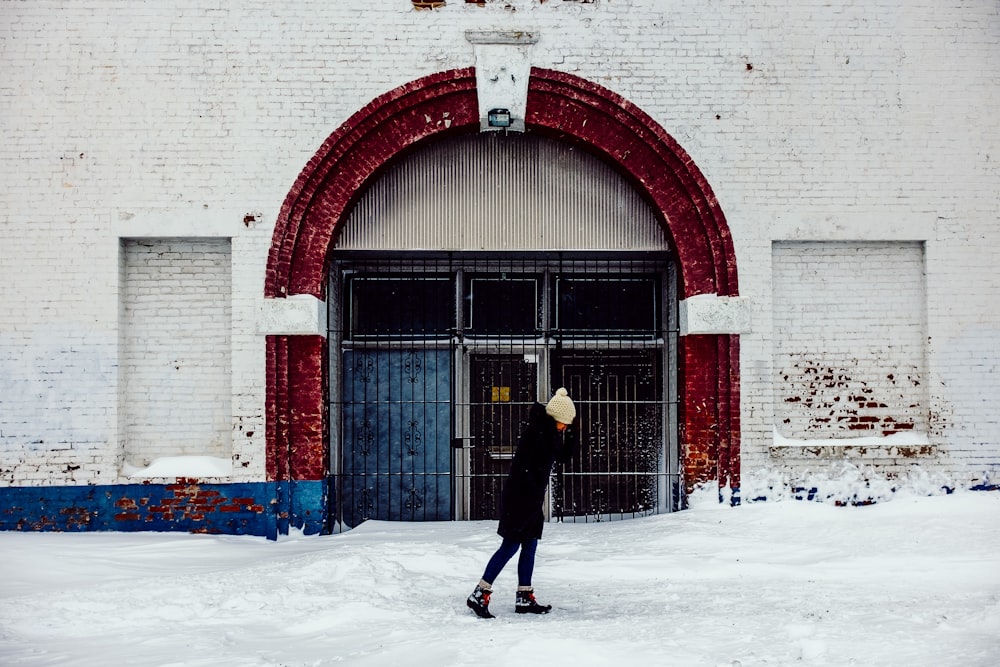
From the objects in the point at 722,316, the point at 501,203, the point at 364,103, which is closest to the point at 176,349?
the point at 364,103

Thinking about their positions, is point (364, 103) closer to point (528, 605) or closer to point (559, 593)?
point (559, 593)

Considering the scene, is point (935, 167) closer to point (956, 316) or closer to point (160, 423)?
point (956, 316)

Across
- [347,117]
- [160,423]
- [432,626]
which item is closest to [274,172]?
[347,117]

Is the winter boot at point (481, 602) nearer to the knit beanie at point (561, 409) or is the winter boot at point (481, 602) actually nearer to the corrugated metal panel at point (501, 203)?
the knit beanie at point (561, 409)

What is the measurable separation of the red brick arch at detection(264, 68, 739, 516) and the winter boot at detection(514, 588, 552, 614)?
10.7 feet

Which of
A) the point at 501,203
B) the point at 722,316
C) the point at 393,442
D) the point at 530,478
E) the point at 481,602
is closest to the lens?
the point at 481,602

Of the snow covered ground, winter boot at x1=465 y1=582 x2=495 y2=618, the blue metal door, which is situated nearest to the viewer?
the snow covered ground

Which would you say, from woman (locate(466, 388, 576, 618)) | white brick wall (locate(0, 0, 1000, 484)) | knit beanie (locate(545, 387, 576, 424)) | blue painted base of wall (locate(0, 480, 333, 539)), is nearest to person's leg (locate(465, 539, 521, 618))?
woman (locate(466, 388, 576, 618))

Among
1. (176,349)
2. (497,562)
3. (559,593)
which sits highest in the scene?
(176,349)

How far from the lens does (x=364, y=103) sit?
899 centimetres

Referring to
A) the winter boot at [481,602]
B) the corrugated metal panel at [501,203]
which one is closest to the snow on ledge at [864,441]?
the corrugated metal panel at [501,203]

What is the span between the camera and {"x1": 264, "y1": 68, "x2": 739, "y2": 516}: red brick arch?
29.2 ft

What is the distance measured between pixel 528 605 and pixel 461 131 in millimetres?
4919

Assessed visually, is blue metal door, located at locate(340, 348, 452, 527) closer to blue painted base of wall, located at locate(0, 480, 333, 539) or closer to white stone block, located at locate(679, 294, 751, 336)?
blue painted base of wall, located at locate(0, 480, 333, 539)
